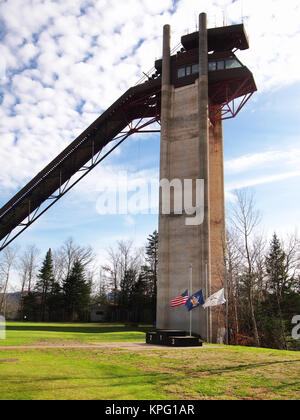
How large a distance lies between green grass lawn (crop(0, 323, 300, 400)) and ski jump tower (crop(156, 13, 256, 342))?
17.4 m

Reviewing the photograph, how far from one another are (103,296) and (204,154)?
62.6 m

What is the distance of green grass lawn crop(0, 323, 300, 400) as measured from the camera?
28.7 feet

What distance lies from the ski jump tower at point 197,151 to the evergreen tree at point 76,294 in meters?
41.6

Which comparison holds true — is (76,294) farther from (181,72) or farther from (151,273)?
(181,72)

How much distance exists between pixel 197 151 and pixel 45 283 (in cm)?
5458

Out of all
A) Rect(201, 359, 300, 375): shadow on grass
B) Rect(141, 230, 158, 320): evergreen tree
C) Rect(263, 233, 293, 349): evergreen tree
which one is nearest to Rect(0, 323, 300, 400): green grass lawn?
Rect(201, 359, 300, 375): shadow on grass

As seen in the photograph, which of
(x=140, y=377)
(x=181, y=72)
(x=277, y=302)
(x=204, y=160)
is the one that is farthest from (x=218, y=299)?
(x=181, y=72)

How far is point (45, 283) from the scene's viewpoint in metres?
77.6

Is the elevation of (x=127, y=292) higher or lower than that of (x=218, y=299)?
lower

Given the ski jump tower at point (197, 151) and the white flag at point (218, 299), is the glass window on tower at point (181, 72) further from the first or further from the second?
the white flag at point (218, 299)

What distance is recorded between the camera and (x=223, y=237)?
130 ft

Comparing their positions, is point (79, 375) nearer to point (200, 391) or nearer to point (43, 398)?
point (43, 398)

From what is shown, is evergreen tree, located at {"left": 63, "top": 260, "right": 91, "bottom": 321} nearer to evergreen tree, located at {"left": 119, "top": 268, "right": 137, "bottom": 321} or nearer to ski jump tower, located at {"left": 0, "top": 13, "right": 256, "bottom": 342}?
evergreen tree, located at {"left": 119, "top": 268, "right": 137, "bottom": 321}

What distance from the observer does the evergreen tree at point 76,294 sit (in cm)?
7244
